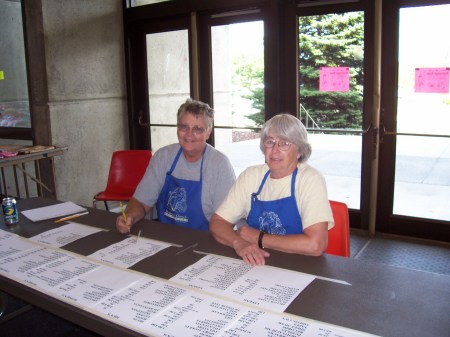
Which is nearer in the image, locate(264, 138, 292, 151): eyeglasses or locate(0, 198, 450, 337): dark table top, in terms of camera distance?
locate(0, 198, 450, 337): dark table top

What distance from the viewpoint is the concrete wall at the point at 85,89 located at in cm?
456

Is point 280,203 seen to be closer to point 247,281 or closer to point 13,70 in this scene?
point 247,281

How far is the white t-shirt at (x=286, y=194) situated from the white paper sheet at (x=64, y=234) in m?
0.63

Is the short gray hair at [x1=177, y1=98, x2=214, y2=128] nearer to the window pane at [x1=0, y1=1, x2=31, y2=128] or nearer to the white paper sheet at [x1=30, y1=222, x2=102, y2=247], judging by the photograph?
the white paper sheet at [x1=30, y1=222, x2=102, y2=247]

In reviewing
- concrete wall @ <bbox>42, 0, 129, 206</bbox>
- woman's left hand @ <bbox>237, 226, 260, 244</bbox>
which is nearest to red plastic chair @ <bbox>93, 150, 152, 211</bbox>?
concrete wall @ <bbox>42, 0, 129, 206</bbox>

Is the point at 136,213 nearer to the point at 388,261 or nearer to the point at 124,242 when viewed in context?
the point at 124,242

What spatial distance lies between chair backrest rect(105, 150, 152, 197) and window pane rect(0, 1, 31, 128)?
138cm

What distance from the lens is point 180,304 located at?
1349mm

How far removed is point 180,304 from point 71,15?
4122 mm

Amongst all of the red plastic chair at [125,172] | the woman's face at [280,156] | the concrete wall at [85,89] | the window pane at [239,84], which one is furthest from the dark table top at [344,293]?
the concrete wall at [85,89]

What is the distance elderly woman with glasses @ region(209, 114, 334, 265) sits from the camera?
1.77 meters

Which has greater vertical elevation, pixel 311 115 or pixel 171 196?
pixel 311 115

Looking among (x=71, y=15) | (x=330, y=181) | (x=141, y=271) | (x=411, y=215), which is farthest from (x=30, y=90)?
(x=411, y=215)

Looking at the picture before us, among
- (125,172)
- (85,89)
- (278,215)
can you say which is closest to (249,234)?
(278,215)
